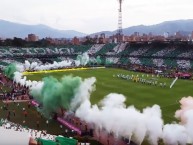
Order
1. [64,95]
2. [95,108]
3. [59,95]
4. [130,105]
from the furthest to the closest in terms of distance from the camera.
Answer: [130,105] → [59,95] → [64,95] → [95,108]

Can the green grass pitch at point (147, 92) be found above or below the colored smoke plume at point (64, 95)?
below

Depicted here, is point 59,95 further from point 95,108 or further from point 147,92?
point 147,92

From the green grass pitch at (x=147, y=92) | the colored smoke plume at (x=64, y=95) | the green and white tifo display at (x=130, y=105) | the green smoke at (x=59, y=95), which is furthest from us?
the green grass pitch at (x=147, y=92)

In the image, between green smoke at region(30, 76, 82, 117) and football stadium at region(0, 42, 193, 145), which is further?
green smoke at region(30, 76, 82, 117)

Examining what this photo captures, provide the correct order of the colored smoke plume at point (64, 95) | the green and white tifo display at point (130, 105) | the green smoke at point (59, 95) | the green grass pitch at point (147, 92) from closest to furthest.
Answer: the green and white tifo display at point (130, 105)
the colored smoke plume at point (64, 95)
the green smoke at point (59, 95)
the green grass pitch at point (147, 92)

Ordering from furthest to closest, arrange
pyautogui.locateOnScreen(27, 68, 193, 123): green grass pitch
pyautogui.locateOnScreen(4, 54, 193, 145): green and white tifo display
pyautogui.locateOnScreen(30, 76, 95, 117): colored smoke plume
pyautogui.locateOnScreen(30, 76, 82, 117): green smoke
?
1. pyautogui.locateOnScreen(27, 68, 193, 123): green grass pitch
2. pyautogui.locateOnScreen(30, 76, 82, 117): green smoke
3. pyautogui.locateOnScreen(30, 76, 95, 117): colored smoke plume
4. pyautogui.locateOnScreen(4, 54, 193, 145): green and white tifo display

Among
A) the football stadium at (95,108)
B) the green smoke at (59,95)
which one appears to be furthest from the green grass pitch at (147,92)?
the green smoke at (59,95)

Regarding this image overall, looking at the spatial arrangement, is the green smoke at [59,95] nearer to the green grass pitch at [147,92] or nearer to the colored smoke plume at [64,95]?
the colored smoke plume at [64,95]

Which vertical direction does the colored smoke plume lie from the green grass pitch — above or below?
above

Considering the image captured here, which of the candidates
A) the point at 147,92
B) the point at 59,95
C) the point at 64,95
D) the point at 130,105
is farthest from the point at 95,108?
the point at 147,92

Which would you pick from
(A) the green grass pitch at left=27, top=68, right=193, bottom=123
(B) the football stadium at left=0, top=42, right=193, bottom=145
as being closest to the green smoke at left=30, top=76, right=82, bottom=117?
(B) the football stadium at left=0, top=42, right=193, bottom=145

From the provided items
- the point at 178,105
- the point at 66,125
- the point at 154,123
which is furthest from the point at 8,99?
the point at 154,123

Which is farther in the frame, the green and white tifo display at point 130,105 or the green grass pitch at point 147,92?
the green grass pitch at point 147,92

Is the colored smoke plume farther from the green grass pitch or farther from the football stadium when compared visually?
the green grass pitch
